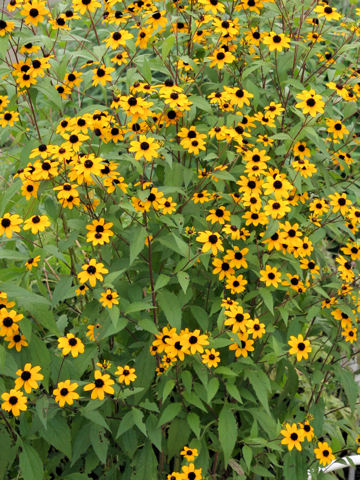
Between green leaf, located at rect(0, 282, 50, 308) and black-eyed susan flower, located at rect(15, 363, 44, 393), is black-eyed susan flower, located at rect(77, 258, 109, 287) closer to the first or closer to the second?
green leaf, located at rect(0, 282, 50, 308)

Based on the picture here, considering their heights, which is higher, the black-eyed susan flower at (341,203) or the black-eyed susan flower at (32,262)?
the black-eyed susan flower at (32,262)

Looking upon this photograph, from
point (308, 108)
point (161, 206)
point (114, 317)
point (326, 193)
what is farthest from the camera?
point (326, 193)

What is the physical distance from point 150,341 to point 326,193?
93 centimetres

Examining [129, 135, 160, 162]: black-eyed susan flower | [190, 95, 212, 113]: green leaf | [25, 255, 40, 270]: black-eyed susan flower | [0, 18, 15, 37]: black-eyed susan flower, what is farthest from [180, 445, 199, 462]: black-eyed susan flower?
[0, 18, 15, 37]: black-eyed susan flower

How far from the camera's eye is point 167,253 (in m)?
2.14

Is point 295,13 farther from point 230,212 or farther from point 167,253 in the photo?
point 167,253

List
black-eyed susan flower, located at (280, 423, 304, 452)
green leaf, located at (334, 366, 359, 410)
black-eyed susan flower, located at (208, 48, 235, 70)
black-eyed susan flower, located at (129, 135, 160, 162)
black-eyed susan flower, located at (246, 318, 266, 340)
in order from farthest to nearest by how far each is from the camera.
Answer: green leaf, located at (334, 366, 359, 410) < black-eyed susan flower, located at (208, 48, 235, 70) < black-eyed susan flower, located at (280, 423, 304, 452) < black-eyed susan flower, located at (246, 318, 266, 340) < black-eyed susan flower, located at (129, 135, 160, 162)

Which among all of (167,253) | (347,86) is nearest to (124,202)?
(167,253)

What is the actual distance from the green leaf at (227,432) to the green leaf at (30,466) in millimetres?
611

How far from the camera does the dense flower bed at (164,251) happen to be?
6.37 ft

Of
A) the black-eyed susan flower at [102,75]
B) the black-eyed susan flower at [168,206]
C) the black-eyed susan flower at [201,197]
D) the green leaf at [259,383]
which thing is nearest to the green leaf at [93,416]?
the green leaf at [259,383]

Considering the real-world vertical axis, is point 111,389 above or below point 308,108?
below

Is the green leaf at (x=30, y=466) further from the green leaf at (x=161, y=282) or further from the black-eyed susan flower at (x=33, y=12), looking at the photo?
the black-eyed susan flower at (x=33, y=12)

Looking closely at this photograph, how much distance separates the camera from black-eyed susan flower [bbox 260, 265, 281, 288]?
2.10 metres
